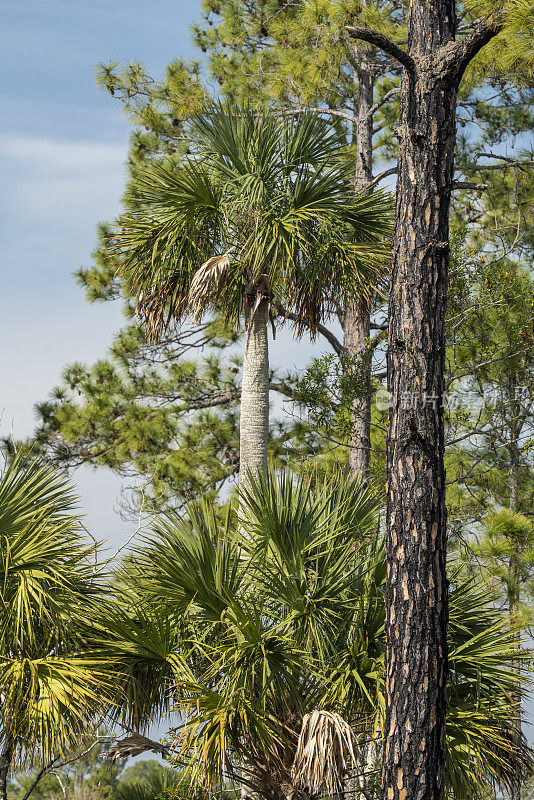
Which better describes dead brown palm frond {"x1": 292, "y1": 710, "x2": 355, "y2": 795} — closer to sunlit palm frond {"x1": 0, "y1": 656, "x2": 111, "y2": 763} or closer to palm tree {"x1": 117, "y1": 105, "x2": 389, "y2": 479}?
sunlit palm frond {"x1": 0, "y1": 656, "x2": 111, "y2": 763}

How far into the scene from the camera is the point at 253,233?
7.95 meters

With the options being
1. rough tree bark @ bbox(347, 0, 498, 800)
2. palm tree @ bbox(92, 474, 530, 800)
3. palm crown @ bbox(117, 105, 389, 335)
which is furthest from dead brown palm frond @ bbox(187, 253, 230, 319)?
rough tree bark @ bbox(347, 0, 498, 800)

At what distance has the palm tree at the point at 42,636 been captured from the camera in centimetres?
559

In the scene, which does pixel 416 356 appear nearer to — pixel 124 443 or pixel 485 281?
pixel 485 281

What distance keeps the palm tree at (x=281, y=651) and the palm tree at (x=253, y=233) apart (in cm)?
181

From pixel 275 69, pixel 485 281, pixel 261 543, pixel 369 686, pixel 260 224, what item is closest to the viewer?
pixel 369 686

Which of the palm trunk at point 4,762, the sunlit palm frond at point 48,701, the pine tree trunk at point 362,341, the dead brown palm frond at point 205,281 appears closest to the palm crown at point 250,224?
the dead brown palm frond at point 205,281

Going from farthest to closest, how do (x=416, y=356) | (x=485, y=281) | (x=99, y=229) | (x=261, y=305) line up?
(x=99, y=229) → (x=485, y=281) → (x=261, y=305) → (x=416, y=356)

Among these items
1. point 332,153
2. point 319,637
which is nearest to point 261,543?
point 319,637

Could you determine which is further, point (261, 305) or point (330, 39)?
point (330, 39)

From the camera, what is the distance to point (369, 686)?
555 centimetres

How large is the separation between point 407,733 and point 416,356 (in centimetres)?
222

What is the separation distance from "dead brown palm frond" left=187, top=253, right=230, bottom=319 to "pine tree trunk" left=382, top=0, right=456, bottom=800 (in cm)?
283

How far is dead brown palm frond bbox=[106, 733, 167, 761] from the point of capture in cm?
570
